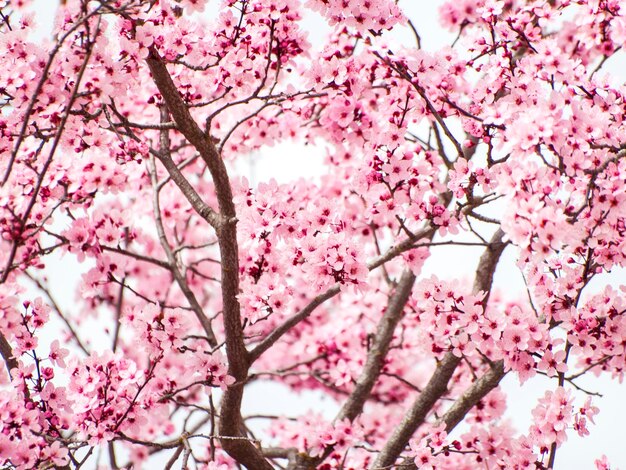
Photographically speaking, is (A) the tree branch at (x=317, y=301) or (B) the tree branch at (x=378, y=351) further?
(B) the tree branch at (x=378, y=351)

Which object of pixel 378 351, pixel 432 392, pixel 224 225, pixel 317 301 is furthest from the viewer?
pixel 378 351

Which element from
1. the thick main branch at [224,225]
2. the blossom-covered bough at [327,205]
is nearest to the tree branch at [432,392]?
the blossom-covered bough at [327,205]

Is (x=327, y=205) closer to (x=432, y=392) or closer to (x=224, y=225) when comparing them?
(x=224, y=225)

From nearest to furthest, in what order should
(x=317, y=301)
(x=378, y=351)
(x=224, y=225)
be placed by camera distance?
(x=224, y=225)
(x=317, y=301)
(x=378, y=351)

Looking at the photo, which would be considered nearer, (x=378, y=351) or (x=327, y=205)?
(x=327, y=205)

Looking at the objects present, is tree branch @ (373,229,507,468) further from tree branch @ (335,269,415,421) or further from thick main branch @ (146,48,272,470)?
thick main branch @ (146,48,272,470)

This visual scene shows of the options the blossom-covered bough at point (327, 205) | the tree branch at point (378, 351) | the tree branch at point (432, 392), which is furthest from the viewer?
the tree branch at point (378, 351)

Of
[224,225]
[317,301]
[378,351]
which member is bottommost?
[317,301]

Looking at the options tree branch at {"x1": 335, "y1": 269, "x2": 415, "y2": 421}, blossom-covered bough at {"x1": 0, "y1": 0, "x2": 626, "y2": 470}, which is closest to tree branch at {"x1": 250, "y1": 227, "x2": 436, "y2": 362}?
blossom-covered bough at {"x1": 0, "y1": 0, "x2": 626, "y2": 470}

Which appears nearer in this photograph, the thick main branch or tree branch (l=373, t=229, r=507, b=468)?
the thick main branch

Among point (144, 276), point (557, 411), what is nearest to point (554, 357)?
point (557, 411)

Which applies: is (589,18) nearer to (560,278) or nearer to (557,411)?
(560,278)

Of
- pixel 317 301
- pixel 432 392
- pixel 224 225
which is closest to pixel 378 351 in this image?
pixel 432 392

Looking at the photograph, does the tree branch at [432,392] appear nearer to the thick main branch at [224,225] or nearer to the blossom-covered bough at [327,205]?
the blossom-covered bough at [327,205]
